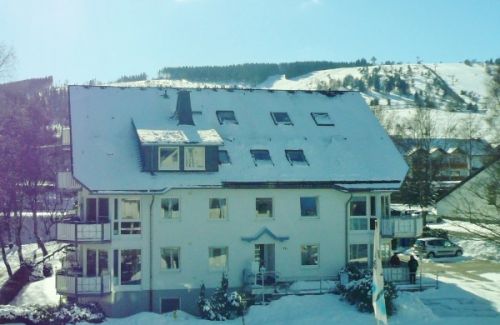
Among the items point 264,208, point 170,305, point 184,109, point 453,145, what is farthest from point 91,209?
point 453,145

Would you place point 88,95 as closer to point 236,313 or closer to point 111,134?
point 111,134

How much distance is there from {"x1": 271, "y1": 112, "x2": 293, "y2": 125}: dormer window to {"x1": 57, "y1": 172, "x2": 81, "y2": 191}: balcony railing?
10672mm

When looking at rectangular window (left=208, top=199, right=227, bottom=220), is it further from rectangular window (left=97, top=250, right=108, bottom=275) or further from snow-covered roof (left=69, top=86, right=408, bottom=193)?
rectangular window (left=97, top=250, right=108, bottom=275)

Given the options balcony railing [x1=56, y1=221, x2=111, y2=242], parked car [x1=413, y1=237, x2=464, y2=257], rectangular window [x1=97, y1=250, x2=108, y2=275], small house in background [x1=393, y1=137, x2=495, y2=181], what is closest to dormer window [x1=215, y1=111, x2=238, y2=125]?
balcony railing [x1=56, y1=221, x2=111, y2=242]

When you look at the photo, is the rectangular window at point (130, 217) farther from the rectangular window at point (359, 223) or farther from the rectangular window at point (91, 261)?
the rectangular window at point (359, 223)

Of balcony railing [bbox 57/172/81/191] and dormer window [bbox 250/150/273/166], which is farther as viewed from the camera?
dormer window [bbox 250/150/273/166]

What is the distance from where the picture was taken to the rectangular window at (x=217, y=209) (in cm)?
3506

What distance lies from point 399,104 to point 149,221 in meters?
159

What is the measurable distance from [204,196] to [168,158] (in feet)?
7.73

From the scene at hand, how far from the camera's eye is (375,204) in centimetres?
3719

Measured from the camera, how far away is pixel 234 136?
37.9 m

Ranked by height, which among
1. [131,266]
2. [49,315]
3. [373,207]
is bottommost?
[49,315]

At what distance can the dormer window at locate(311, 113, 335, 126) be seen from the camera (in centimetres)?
4022

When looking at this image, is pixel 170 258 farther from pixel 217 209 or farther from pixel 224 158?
pixel 224 158
